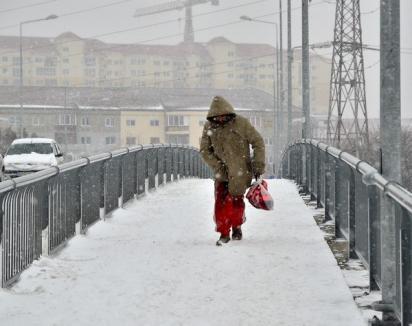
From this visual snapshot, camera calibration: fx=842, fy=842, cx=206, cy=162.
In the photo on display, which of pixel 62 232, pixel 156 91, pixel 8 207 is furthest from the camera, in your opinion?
pixel 156 91

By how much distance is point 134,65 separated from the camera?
160 m

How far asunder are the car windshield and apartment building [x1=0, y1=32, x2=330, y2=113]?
4777 inches

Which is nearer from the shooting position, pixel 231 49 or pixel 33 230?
pixel 33 230

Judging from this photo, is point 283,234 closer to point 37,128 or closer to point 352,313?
point 352,313

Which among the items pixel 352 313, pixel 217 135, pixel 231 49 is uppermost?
pixel 231 49

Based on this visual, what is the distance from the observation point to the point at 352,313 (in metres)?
5.67

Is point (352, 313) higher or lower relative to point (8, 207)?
lower

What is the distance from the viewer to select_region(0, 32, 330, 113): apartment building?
151250 millimetres

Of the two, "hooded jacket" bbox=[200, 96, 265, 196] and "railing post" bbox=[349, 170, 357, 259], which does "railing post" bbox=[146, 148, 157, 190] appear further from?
"railing post" bbox=[349, 170, 357, 259]

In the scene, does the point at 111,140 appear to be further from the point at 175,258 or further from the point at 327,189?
the point at 175,258

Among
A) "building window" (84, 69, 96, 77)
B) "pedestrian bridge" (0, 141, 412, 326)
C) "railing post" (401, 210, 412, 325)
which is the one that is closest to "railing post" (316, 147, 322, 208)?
"pedestrian bridge" (0, 141, 412, 326)

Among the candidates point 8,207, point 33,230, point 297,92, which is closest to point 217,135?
point 33,230

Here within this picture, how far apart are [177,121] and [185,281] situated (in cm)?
9295

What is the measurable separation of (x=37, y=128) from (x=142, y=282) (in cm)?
9375
